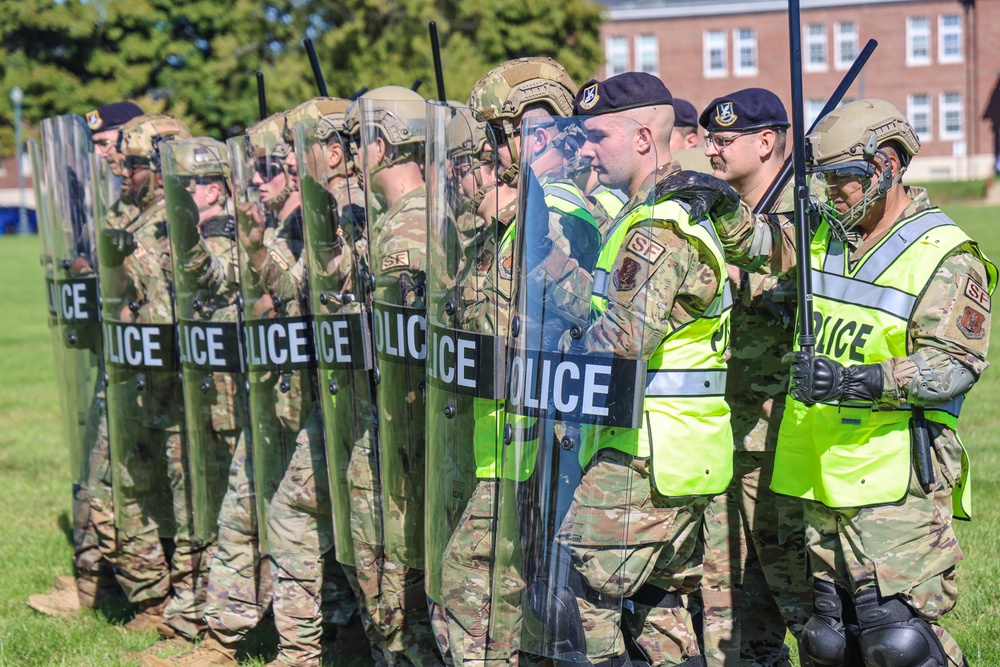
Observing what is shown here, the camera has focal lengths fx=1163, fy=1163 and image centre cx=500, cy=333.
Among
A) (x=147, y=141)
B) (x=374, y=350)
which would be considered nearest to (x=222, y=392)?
(x=374, y=350)

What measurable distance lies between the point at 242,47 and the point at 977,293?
1329 inches

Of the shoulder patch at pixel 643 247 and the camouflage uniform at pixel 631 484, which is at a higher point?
the shoulder patch at pixel 643 247

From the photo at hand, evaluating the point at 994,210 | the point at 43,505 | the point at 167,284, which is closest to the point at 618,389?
the point at 167,284

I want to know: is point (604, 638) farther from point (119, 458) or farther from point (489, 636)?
point (119, 458)

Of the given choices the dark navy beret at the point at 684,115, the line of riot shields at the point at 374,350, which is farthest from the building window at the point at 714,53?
the line of riot shields at the point at 374,350

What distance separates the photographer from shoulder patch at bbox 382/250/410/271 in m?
4.39

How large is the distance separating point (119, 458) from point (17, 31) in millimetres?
42586

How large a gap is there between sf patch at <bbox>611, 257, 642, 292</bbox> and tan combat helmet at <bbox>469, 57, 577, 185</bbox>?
99 centimetres

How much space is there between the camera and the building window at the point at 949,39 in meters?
44.7

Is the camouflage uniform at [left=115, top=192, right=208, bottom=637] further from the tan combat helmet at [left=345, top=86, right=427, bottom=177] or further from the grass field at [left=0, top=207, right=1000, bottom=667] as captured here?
the tan combat helmet at [left=345, top=86, right=427, bottom=177]

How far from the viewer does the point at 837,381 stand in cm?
362

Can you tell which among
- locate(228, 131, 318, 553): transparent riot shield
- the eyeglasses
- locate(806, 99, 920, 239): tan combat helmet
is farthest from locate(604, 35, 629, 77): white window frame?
locate(806, 99, 920, 239): tan combat helmet

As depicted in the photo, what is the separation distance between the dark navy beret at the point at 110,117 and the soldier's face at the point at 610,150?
4.20 m

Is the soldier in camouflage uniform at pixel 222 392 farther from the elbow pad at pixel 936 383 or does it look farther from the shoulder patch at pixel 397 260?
the elbow pad at pixel 936 383
